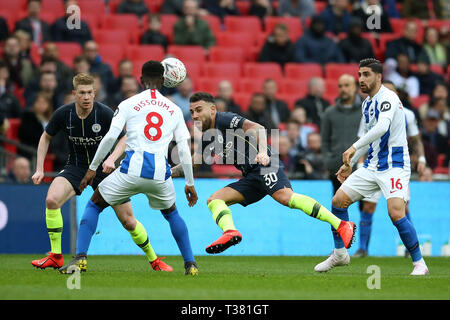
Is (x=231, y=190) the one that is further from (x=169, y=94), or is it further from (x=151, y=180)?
(x=169, y=94)

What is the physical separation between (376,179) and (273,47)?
9217mm

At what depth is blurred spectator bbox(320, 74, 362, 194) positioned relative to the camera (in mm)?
12391

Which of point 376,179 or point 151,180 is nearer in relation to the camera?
point 151,180

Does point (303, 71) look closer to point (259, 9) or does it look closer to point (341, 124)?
point (259, 9)

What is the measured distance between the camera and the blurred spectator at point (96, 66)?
15.6 metres

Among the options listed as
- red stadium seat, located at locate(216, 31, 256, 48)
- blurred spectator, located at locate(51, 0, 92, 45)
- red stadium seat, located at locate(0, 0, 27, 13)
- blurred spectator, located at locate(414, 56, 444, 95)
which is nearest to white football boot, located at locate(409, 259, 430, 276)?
blurred spectator, located at locate(51, 0, 92, 45)

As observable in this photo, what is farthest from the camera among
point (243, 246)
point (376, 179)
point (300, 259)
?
point (243, 246)

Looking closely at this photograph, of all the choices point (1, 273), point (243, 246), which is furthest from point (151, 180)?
point (243, 246)

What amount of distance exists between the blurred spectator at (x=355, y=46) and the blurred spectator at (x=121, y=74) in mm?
5209

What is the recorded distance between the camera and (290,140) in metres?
14.8

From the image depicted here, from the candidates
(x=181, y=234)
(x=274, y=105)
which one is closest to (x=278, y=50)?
(x=274, y=105)

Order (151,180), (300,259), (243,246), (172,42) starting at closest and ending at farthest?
(151,180), (300,259), (243,246), (172,42)

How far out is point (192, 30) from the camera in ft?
57.5
